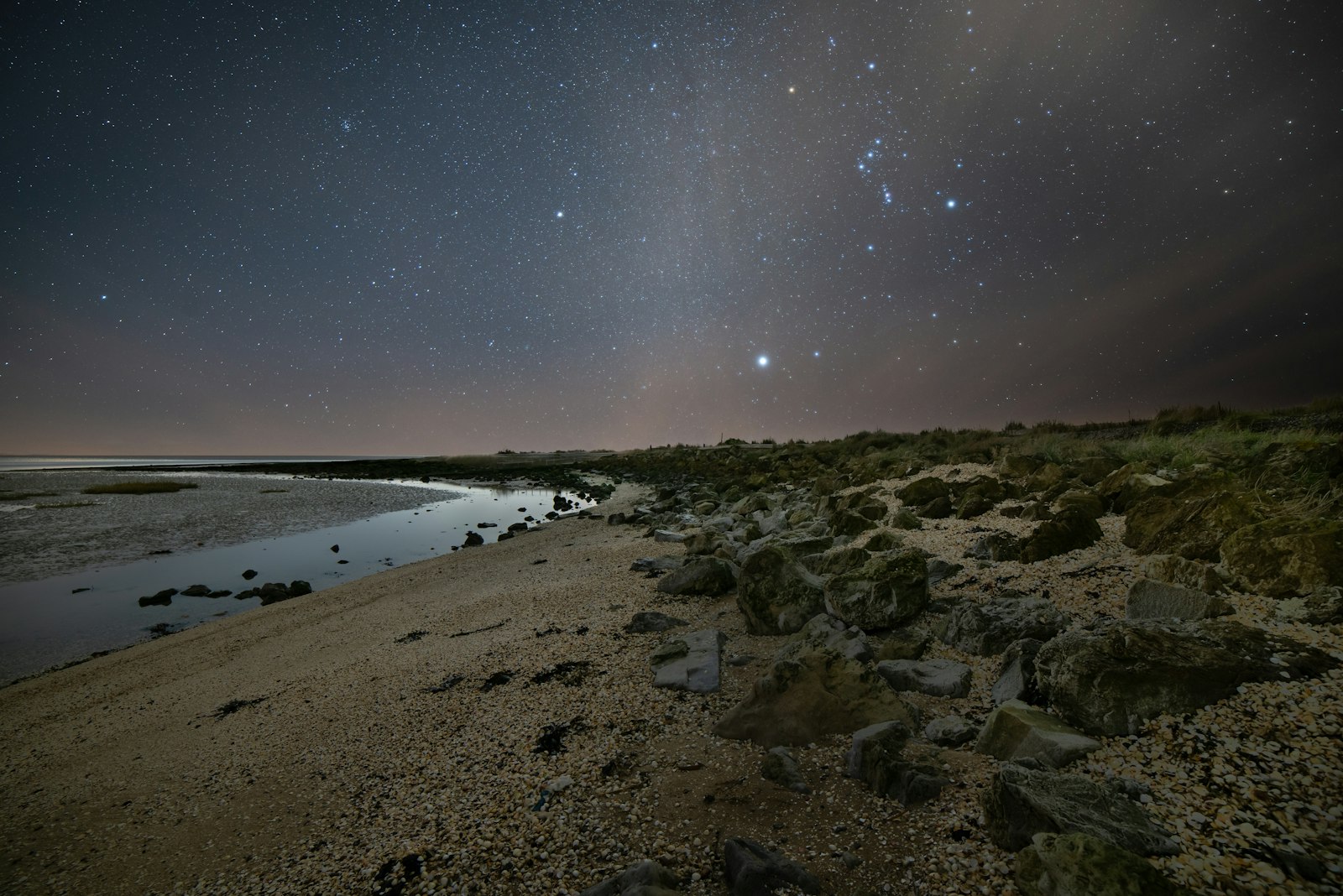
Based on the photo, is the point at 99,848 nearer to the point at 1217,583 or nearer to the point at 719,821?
the point at 719,821

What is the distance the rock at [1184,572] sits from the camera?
3.26m

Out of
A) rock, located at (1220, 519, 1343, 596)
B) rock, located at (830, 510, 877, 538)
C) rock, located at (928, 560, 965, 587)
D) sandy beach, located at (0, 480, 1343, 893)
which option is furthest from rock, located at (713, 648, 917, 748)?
rock, located at (830, 510, 877, 538)

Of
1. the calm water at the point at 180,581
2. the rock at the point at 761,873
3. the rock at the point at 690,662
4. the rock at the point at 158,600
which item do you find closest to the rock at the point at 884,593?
the rock at the point at 690,662

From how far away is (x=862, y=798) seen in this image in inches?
98.4

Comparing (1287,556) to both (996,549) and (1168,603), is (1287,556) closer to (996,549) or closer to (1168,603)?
(1168,603)

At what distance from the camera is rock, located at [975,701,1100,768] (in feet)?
7.60

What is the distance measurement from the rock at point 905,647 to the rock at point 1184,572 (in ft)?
5.23

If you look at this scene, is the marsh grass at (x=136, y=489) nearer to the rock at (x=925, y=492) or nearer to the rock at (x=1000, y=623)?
the rock at (x=925, y=492)

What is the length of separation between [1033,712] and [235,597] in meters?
12.3

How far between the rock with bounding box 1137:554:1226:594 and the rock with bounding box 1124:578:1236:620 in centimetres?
16

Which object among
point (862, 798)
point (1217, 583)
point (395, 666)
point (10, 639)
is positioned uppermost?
point (1217, 583)

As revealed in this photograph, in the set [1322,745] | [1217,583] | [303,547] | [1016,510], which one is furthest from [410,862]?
[303,547]

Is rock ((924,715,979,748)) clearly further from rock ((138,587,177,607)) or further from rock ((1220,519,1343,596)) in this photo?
rock ((138,587,177,607))

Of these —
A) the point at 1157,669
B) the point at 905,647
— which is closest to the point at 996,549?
the point at 905,647
